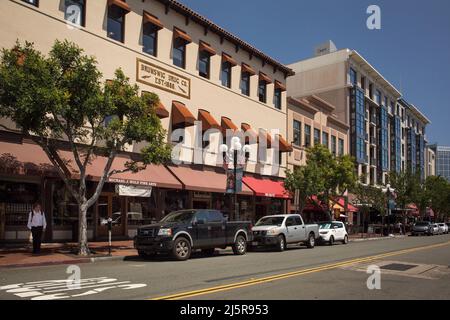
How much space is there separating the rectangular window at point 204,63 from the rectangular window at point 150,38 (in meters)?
3.87

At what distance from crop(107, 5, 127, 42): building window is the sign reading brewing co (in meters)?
1.58

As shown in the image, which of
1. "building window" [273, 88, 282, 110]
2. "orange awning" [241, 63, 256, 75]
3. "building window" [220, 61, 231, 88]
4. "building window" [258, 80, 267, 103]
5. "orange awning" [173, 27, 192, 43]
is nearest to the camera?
"orange awning" [173, 27, 192, 43]

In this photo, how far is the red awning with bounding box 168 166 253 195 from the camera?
25438 mm

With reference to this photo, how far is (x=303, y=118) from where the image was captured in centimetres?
4172

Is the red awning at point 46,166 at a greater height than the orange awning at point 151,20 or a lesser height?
lesser

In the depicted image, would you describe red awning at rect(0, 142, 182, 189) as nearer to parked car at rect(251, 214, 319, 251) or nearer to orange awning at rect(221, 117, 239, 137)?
parked car at rect(251, 214, 319, 251)

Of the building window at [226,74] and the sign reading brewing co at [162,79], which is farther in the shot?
the building window at [226,74]

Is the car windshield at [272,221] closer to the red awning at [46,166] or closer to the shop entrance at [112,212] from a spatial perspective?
the red awning at [46,166]

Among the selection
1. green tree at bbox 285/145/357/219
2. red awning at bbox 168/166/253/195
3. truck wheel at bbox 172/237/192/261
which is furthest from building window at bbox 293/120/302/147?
truck wheel at bbox 172/237/192/261

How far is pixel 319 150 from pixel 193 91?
1087 centimetres

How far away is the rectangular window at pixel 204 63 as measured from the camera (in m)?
29.8

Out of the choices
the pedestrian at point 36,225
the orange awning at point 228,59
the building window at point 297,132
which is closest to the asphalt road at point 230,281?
the pedestrian at point 36,225

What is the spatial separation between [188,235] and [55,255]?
460 centimetres

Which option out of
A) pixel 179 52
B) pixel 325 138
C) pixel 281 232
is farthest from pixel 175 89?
pixel 325 138
